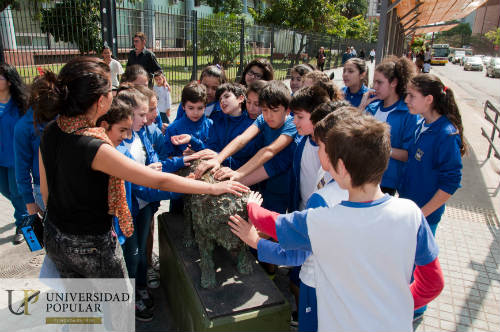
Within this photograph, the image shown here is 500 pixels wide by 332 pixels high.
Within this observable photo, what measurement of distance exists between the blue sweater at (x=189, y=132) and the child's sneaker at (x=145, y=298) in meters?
1.22

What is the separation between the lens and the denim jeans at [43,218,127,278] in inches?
75.9

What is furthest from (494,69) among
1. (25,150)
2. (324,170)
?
(25,150)

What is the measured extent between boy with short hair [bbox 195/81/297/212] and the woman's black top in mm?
870

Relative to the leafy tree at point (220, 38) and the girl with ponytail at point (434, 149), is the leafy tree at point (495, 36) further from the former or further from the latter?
the girl with ponytail at point (434, 149)

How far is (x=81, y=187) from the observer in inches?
71.3

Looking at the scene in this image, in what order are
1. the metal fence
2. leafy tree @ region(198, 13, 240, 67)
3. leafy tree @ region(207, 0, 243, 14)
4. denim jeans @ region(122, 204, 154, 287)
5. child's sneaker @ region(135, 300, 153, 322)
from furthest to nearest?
leafy tree @ region(207, 0, 243, 14)
leafy tree @ region(198, 13, 240, 67)
the metal fence
child's sneaker @ region(135, 300, 153, 322)
denim jeans @ region(122, 204, 154, 287)

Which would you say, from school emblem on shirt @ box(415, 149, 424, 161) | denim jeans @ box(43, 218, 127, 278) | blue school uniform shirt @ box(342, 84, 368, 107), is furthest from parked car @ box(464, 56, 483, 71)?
denim jeans @ box(43, 218, 127, 278)

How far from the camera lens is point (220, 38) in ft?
44.3

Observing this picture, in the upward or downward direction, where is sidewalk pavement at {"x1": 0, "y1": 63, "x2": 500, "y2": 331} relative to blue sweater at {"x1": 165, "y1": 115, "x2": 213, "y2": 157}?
downward

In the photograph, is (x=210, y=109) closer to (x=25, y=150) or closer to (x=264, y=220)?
(x=25, y=150)

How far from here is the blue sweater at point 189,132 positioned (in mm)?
3158

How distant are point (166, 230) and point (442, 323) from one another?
2.55 m

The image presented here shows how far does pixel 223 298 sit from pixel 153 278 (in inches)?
54.8

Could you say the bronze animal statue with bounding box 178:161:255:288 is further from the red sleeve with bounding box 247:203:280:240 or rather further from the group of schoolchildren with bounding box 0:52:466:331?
the red sleeve with bounding box 247:203:280:240
